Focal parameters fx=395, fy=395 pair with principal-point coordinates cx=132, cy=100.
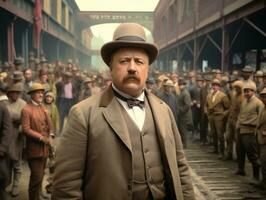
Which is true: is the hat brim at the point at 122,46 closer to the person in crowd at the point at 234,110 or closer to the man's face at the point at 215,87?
the person in crowd at the point at 234,110

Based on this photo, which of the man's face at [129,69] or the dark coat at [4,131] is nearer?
the man's face at [129,69]

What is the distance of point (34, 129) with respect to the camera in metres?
5.89

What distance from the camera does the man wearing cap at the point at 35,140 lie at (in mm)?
5828

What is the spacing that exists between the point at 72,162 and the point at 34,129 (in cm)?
354

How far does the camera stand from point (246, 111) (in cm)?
802

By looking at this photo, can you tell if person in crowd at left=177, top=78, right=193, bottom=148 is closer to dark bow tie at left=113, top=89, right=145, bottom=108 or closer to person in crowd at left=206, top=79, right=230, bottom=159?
person in crowd at left=206, top=79, right=230, bottom=159

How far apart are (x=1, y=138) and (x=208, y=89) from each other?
7.76 meters

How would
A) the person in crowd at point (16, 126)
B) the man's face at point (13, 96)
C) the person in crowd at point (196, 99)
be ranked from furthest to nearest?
the person in crowd at point (196, 99)
the man's face at point (13, 96)
the person in crowd at point (16, 126)

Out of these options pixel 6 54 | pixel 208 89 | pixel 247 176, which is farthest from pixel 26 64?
pixel 247 176

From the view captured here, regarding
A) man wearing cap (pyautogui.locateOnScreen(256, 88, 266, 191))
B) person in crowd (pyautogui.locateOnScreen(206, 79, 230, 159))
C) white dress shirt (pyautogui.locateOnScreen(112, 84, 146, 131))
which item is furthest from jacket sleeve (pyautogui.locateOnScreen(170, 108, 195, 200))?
person in crowd (pyautogui.locateOnScreen(206, 79, 230, 159))

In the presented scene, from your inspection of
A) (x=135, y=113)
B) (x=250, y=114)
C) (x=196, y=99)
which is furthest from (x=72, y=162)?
(x=196, y=99)

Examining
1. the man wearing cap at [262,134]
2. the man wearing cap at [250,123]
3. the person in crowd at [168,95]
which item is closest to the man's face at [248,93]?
the man wearing cap at [250,123]

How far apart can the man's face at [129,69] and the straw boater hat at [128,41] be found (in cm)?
4

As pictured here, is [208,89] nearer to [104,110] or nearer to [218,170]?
[218,170]
